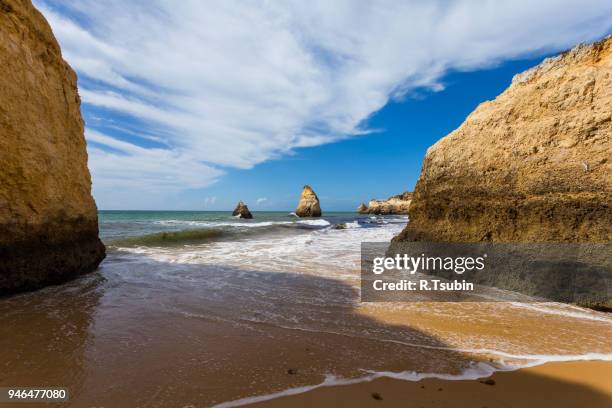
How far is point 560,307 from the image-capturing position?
17.7 ft

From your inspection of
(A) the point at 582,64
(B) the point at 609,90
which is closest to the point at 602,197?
(B) the point at 609,90

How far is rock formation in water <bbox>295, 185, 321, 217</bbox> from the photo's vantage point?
5838 cm

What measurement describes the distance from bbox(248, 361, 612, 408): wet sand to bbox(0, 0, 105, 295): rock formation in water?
5353mm

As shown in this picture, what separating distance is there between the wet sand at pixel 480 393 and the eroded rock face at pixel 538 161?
361 cm

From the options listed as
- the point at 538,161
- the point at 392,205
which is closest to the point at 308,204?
the point at 392,205

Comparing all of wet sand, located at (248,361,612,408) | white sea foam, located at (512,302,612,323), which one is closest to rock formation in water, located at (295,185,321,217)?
white sea foam, located at (512,302,612,323)

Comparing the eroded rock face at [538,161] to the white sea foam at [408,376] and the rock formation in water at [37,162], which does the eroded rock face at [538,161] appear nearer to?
the white sea foam at [408,376]

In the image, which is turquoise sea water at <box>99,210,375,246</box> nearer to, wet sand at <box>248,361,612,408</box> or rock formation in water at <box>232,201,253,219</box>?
rock formation in water at <box>232,201,253,219</box>

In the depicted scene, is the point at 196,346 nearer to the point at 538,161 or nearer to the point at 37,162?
the point at 37,162

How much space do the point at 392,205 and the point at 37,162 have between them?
243 feet

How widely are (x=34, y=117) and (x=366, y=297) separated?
6.99 metres

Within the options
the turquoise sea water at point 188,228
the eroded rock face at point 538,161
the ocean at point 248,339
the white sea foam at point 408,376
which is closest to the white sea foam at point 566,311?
the ocean at point 248,339

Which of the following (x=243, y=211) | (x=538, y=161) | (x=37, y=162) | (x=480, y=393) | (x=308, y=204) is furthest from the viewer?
(x=308, y=204)

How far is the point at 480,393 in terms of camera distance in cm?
279
